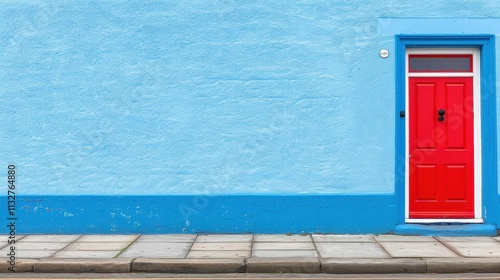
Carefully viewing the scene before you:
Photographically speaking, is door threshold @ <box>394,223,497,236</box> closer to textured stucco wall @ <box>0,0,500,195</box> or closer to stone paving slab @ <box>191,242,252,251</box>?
textured stucco wall @ <box>0,0,500,195</box>

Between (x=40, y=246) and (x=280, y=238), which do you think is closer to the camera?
(x=40, y=246)

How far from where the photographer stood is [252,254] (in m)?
6.62

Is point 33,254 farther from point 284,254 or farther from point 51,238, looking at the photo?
point 284,254

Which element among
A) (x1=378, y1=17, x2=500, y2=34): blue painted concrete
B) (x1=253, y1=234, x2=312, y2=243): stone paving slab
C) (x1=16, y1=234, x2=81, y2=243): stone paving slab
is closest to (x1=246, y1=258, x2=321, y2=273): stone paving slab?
(x1=253, y1=234, x2=312, y2=243): stone paving slab

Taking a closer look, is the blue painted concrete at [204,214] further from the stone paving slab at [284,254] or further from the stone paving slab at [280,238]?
the stone paving slab at [284,254]

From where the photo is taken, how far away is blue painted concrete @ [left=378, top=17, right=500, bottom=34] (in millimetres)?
8055

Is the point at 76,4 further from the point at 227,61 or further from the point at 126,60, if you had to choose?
the point at 227,61

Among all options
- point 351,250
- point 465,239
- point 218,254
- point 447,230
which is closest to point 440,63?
point 447,230

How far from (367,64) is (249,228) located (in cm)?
293

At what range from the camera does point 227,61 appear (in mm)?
8148

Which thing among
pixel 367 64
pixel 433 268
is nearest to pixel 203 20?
pixel 367 64

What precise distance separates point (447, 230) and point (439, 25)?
2.95m

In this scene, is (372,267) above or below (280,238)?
below

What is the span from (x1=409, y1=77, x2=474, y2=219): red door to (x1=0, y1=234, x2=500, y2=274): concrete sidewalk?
71 centimetres
